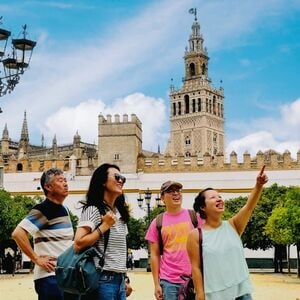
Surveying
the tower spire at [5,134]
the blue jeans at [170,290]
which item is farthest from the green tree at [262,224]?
the tower spire at [5,134]

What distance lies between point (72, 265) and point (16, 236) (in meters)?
0.85

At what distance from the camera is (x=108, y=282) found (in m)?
3.60

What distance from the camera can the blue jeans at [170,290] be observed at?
444 cm

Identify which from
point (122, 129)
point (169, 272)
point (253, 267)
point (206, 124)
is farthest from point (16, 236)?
point (206, 124)

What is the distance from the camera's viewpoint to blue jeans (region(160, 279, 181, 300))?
4441 mm

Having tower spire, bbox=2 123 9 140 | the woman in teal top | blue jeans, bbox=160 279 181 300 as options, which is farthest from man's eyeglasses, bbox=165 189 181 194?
tower spire, bbox=2 123 9 140

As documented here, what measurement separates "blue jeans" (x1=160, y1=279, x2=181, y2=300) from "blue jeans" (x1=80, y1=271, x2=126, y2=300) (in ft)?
2.62

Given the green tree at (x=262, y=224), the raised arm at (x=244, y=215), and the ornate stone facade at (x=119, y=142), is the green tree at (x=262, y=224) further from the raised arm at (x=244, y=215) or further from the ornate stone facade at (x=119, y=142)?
the raised arm at (x=244, y=215)

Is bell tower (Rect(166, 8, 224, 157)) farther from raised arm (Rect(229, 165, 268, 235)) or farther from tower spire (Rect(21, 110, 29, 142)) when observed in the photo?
raised arm (Rect(229, 165, 268, 235))

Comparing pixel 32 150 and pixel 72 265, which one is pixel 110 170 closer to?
pixel 72 265

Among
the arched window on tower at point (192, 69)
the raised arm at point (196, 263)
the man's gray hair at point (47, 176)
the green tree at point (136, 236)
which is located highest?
the arched window on tower at point (192, 69)

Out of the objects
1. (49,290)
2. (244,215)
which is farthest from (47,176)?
(244,215)

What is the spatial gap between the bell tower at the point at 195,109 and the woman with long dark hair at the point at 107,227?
69.1 m

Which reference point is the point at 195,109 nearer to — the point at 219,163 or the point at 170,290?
the point at 219,163
